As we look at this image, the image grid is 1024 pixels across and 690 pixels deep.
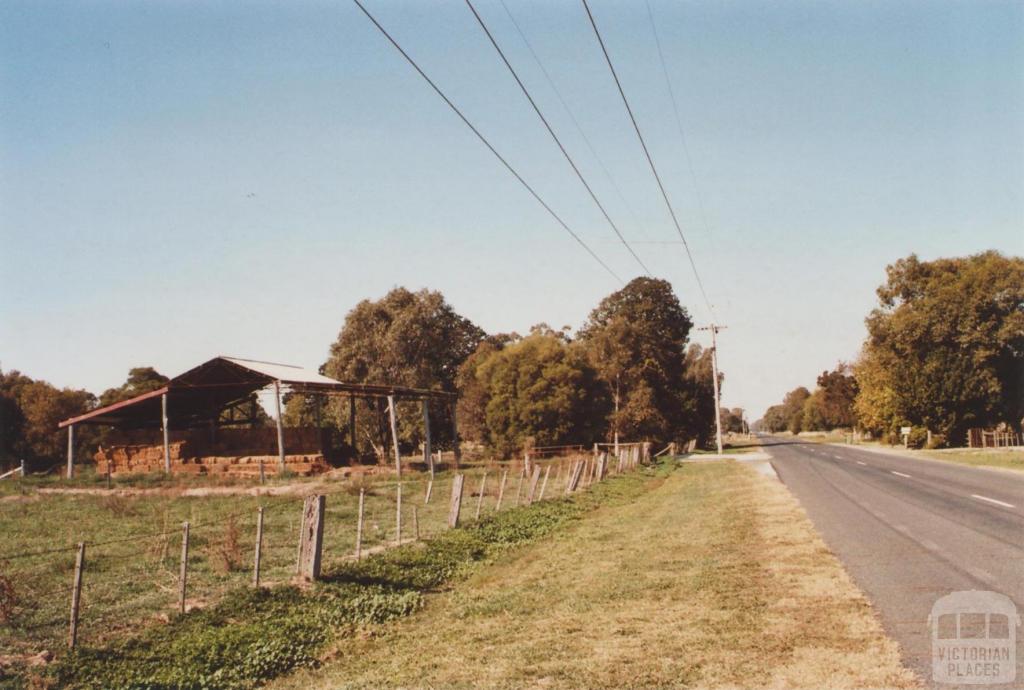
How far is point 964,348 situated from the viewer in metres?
55.7

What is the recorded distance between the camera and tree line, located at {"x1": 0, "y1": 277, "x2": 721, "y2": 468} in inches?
2069

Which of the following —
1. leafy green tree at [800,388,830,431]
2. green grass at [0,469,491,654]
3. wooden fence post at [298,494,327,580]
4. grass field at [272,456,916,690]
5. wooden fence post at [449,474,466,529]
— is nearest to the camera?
grass field at [272,456,916,690]

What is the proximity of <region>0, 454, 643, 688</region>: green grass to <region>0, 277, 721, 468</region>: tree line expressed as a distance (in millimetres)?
29954

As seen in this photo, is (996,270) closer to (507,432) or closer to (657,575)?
(507,432)

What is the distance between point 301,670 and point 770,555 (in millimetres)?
8101

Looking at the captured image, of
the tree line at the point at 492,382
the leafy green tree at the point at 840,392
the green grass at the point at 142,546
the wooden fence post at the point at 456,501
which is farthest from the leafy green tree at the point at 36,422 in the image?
the leafy green tree at the point at 840,392

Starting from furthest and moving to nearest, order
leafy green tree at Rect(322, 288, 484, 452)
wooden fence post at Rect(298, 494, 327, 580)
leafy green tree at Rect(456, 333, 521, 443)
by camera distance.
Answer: leafy green tree at Rect(322, 288, 484, 452) → leafy green tree at Rect(456, 333, 521, 443) → wooden fence post at Rect(298, 494, 327, 580)

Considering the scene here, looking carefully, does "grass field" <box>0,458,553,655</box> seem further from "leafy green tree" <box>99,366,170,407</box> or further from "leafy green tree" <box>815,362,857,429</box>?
"leafy green tree" <box>815,362,857,429</box>

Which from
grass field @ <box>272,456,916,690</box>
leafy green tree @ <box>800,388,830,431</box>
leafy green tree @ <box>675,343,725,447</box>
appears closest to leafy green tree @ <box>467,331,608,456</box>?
leafy green tree @ <box>675,343,725,447</box>

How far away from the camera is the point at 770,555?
484 inches

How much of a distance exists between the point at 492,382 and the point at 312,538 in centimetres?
4186

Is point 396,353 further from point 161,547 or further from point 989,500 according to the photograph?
point 989,500

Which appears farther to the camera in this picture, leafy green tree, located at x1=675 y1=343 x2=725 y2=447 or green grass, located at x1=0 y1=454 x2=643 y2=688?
leafy green tree, located at x1=675 y1=343 x2=725 y2=447

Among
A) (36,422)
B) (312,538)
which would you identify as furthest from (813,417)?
(312,538)
